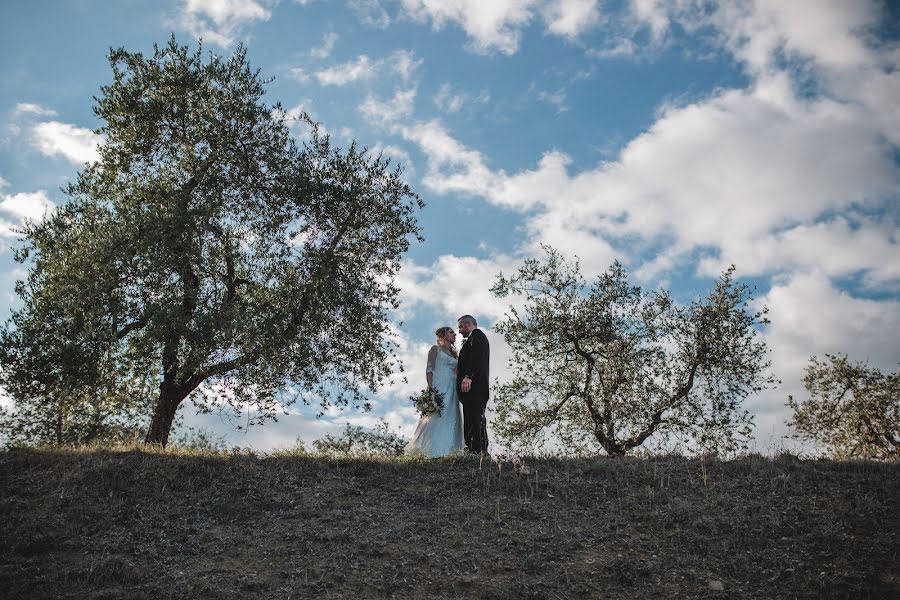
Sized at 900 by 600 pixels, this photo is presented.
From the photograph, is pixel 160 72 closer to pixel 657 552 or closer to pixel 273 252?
pixel 273 252

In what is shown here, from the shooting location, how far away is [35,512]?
468 inches

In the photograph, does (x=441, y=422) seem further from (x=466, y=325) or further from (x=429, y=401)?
A: (x=466, y=325)

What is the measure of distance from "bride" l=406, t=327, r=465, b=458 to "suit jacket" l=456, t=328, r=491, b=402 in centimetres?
45

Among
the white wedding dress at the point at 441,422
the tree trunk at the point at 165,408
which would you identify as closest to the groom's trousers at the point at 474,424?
the white wedding dress at the point at 441,422

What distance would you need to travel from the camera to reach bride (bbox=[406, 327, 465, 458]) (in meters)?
16.1

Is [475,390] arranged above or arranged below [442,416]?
above

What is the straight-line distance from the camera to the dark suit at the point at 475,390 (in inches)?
627

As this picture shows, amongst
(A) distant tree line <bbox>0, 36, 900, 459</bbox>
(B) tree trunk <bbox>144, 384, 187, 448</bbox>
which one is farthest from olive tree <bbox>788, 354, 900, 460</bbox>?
(B) tree trunk <bbox>144, 384, 187, 448</bbox>

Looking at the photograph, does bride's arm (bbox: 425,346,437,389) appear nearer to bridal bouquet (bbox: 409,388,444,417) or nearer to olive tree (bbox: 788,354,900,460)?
bridal bouquet (bbox: 409,388,444,417)

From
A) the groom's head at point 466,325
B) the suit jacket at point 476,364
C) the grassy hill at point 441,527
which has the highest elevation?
the groom's head at point 466,325

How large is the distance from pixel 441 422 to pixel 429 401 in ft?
2.16

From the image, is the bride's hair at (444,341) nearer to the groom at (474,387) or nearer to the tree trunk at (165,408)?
the groom at (474,387)

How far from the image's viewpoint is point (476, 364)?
16.0m

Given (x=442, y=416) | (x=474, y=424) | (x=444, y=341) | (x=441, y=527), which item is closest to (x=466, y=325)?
(x=444, y=341)
